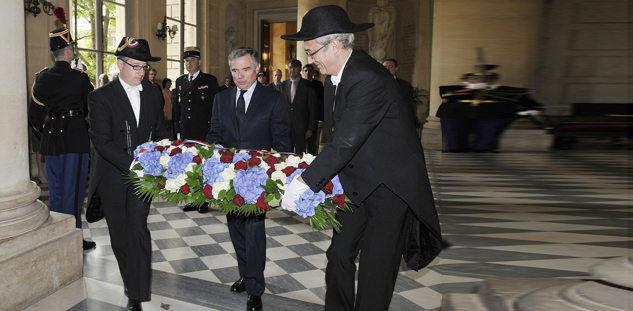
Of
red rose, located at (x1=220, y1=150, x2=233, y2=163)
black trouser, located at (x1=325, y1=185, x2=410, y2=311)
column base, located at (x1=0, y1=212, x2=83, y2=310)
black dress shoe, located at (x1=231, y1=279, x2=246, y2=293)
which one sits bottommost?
black dress shoe, located at (x1=231, y1=279, x2=246, y2=293)

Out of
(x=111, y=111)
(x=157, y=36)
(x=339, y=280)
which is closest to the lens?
(x=339, y=280)

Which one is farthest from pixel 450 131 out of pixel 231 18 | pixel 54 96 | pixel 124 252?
pixel 231 18

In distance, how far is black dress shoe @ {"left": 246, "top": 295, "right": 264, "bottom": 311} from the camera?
9.70 feet

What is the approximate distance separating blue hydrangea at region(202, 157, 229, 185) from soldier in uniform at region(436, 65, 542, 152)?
58.5 inches

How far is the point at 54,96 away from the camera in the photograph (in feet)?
13.5

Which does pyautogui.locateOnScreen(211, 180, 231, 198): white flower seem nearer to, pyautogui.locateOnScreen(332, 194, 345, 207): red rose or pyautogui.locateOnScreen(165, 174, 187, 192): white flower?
pyautogui.locateOnScreen(165, 174, 187, 192): white flower

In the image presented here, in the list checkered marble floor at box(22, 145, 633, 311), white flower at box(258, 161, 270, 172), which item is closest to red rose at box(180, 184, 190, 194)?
white flower at box(258, 161, 270, 172)

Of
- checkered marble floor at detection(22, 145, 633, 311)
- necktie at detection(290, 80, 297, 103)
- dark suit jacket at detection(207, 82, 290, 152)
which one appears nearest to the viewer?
checkered marble floor at detection(22, 145, 633, 311)

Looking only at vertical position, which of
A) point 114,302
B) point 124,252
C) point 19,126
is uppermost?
point 19,126

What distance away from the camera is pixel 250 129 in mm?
3100

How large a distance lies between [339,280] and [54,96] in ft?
10.6

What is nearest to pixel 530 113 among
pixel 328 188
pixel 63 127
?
pixel 328 188

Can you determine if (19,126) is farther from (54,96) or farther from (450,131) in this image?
(450,131)

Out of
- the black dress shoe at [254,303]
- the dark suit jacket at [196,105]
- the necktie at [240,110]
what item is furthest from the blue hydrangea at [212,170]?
the dark suit jacket at [196,105]
